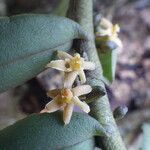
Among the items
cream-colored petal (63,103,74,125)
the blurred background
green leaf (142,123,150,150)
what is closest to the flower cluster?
cream-colored petal (63,103,74,125)

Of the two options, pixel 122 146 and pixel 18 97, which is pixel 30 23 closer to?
pixel 122 146

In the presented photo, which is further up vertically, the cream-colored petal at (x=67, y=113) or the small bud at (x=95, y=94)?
the small bud at (x=95, y=94)

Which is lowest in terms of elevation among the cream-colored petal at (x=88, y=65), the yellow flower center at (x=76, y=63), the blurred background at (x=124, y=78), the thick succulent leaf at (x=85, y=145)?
the blurred background at (x=124, y=78)

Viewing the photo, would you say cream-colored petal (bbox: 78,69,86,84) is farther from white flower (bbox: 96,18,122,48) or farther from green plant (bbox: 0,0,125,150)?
white flower (bbox: 96,18,122,48)

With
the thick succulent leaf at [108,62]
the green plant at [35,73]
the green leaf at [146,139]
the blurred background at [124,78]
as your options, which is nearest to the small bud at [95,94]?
the green plant at [35,73]

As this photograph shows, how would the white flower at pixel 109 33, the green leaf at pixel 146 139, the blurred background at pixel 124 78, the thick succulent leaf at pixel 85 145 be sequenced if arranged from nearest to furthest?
the thick succulent leaf at pixel 85 145, the white flower at pixel 109 33, the green leaf at pixel 146 139, the blurred background at pixel 124 78

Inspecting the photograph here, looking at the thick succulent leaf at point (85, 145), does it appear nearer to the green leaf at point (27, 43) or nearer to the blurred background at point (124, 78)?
the green leaf at point (27, 43)

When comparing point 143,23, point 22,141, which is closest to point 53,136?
point 22,141

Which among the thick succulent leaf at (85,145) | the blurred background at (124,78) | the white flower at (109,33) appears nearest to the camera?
the thick succulent leaf at (85,145)

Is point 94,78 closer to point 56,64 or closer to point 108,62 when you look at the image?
point 56,64
